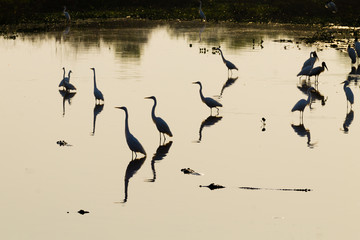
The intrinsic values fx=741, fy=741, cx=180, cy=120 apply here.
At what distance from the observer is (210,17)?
58.9 metres

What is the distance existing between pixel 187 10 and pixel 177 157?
50.1 meters

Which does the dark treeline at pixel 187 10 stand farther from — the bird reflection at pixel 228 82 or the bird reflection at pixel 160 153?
the bird reflection at pixel 160 153

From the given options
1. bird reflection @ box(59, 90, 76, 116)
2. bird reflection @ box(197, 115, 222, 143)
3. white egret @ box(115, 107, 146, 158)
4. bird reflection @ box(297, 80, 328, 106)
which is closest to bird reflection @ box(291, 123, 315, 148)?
bird reflection @ box(197, 115, 222, 143)

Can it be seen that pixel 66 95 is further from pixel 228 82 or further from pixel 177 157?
pixel 177 157

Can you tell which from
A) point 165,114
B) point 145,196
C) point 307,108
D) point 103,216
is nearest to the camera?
point 103,216

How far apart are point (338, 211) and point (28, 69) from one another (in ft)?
64.5

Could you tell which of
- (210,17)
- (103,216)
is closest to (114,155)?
(103,216)

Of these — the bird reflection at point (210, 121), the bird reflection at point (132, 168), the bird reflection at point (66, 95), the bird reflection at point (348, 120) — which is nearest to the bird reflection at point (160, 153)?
A: the bird reflection at point (132, 168)

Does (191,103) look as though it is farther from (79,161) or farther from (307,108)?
(79,161)

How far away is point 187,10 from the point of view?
65000 mm

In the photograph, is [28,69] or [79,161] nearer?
[79,161]

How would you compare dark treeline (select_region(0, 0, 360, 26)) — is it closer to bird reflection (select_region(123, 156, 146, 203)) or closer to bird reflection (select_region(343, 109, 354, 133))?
bird reflection (select_region(343, 109, 354, 133))

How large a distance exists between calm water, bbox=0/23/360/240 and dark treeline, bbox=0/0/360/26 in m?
26.4

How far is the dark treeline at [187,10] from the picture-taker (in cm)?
5691
